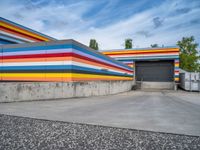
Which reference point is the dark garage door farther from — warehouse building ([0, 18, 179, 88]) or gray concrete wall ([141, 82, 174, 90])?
warehouse building ([0, 18, 179, 88])

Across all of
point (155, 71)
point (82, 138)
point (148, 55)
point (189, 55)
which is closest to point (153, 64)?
point (155, 71)

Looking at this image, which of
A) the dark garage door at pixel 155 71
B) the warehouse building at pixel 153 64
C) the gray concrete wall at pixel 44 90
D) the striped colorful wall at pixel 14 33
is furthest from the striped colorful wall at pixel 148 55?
the gray concrete wall at pixel 44 90

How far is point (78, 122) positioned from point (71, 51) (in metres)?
5.82

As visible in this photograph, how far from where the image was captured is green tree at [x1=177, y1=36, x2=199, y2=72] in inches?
1436

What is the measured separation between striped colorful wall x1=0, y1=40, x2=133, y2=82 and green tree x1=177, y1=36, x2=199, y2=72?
33.4 meters

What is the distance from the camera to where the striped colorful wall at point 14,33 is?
45.4 ft

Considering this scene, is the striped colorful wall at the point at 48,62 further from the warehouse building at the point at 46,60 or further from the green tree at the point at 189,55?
the green tree at the point at 189,55

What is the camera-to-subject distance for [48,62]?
9625 mm

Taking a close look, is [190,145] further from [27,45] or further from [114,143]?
[27,45]

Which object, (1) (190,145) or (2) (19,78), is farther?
(2) (19,78)

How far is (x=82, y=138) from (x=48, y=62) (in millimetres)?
7397

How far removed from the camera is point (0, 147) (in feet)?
9.21

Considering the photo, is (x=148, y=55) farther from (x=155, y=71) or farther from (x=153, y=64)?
(x=155, y=71)

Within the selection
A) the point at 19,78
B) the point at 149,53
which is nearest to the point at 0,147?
the point at 19,78
